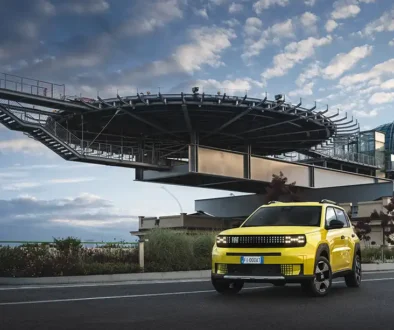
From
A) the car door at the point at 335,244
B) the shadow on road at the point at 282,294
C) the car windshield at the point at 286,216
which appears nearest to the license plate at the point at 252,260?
the shadow on road at the point at 282,294

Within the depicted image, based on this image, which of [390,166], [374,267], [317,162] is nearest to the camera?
[374,267]

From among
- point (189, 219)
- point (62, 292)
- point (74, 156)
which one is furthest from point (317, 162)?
point (62, 292)

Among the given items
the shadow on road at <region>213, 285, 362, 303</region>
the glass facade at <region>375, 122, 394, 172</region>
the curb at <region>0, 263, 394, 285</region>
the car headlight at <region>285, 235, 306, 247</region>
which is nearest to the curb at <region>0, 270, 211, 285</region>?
the curb at <region>0, 263, 394, 285</region>

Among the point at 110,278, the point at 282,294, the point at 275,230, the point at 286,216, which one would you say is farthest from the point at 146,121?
the point at 275,230

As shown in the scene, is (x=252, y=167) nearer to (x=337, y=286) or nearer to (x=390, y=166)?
(x=390, y=166)

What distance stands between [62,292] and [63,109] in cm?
3432

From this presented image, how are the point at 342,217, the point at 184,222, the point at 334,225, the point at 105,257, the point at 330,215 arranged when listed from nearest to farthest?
the point at 334,225
the point at 330,215
the point at 342,217
the point at 105,257
the point at 184,222

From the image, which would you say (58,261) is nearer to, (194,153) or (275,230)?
(275,230)

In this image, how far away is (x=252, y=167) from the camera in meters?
59.7

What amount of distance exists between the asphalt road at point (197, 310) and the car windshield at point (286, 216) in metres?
1.39

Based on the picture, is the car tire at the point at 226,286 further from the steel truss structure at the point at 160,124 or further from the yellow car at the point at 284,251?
the steel truss structure at the point at 160,124

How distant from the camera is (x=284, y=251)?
10.7 m

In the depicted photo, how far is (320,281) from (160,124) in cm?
4303

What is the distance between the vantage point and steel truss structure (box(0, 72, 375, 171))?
44406 millimetres
